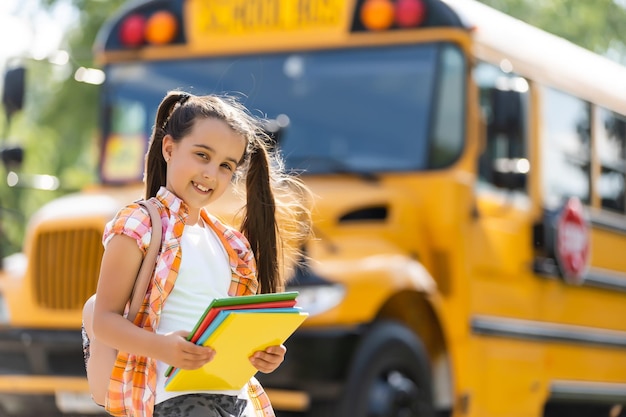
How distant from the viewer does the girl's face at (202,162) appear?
2.61 meters

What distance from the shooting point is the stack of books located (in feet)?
7.78

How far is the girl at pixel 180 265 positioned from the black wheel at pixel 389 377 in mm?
2620

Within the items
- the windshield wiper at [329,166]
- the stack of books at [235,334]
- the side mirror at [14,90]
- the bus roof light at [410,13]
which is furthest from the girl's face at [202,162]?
the side mirror at [14,90]

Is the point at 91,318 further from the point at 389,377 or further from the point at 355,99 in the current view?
the point at 355,99

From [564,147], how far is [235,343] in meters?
4.82

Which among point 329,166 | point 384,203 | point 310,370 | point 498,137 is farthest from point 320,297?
point 498,137

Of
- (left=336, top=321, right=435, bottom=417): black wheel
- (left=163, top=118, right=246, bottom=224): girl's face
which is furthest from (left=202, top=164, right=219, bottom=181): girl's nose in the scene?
(left=336, top=321, right=435, bottom=417): black wheel

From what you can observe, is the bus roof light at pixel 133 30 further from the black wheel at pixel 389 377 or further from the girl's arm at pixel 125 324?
the girl's arm at pixel 125 324

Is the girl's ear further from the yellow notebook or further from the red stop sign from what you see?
the red stop sign

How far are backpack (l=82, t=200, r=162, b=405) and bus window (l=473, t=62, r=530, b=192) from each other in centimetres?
365

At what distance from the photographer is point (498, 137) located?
625 centimetres

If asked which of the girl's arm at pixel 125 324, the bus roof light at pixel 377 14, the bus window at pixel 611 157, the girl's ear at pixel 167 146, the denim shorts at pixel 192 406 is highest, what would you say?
the bus roof light at pixel 377 14

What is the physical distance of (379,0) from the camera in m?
6.25

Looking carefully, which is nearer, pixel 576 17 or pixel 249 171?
pixel 249 171
